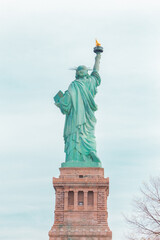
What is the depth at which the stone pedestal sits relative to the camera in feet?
108

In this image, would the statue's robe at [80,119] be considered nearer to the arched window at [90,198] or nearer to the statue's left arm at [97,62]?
the statue's left arm at [97,62]

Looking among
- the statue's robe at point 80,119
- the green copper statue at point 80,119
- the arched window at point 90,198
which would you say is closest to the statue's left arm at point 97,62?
the green copper statue at point 80,119

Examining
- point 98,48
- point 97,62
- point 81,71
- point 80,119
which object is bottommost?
point 80,119

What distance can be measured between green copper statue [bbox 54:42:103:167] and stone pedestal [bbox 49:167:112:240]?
3.49ft

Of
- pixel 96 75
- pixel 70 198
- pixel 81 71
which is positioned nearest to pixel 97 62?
pixel 96 75

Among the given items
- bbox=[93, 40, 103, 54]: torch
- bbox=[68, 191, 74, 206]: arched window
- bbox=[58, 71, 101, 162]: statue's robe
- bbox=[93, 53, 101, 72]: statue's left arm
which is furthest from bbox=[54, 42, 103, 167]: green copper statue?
bbox=[68, 191, 74, 206]: arched window

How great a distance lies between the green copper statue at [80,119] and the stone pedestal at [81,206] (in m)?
1.06

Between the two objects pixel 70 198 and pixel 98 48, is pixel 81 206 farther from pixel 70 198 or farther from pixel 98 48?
pixel 98 48

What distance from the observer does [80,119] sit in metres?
36.6

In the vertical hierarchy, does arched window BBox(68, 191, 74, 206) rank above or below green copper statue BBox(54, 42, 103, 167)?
below

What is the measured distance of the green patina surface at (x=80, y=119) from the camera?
35.8m

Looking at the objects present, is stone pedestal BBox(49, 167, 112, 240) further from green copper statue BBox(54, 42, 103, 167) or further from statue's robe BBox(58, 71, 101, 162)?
statue's robe BBox(58, 71, 101, 162)

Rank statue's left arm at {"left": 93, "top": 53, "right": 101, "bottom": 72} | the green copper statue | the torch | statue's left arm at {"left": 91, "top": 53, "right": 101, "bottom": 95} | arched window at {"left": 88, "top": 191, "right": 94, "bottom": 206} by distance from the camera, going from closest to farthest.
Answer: arched window at {"left": 88, "top": 191, "right": 94, "bottom": 206}, the green copper statue, statue's left arm at {"left": 91, "top": 53, "right": 101, "bottom": 95}, statue's left arm at {"left": 93, "top": 53, "right": 101, "bottom": 72}, the torch

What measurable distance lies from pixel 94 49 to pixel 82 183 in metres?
11.5
